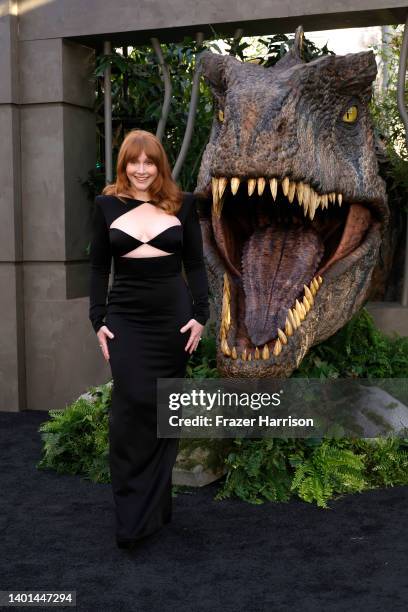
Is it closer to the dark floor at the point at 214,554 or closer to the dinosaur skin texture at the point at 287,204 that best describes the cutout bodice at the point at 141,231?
the dinosaur skin texture at the point at 287,204

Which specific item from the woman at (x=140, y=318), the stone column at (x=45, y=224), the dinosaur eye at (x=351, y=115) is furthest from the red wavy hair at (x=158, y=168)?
the stone column at (x=45, y=224)

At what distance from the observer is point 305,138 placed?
11.5 feet

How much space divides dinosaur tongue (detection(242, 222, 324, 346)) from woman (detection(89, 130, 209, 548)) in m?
0.47

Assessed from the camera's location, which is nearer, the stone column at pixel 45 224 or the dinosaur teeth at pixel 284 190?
the dinosaur teeth at pixel 284 190

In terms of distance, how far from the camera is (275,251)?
398 centimetres

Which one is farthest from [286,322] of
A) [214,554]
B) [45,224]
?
[45,224]

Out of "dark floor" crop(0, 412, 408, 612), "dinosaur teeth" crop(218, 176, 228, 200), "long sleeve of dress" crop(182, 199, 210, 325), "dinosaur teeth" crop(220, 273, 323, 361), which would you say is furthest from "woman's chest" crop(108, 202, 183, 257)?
"dark floor" crop(0, 412, 408, 612)

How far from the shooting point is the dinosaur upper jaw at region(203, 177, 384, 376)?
3.54m

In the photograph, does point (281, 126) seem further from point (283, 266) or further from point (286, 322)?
point (286, 322)

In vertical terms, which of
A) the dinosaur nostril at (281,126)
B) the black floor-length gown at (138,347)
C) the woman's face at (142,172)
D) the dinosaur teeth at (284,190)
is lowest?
the black floor-length gown at (138,347)

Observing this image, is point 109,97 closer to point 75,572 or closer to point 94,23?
point 94,23

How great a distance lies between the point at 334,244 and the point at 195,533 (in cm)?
174

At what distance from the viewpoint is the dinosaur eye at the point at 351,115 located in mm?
4033

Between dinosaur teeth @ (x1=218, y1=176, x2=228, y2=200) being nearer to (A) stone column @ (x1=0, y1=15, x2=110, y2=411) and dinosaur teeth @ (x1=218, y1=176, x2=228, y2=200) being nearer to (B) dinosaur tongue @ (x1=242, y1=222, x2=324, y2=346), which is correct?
(B) dinosaur tongue @ (x1=242, y1=222, x2=324, y2=346)
